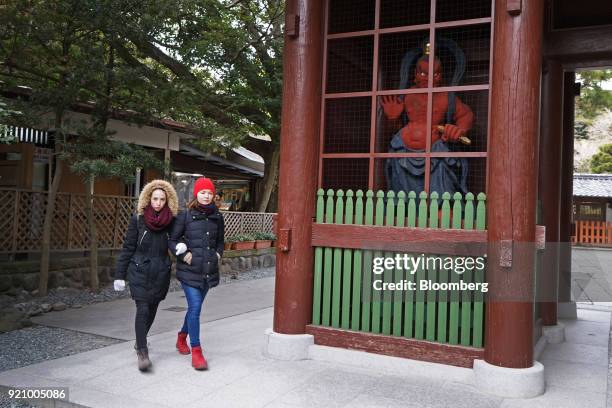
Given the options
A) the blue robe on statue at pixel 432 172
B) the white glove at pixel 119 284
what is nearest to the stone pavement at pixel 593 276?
the blue robe on statue at pixel 432 172

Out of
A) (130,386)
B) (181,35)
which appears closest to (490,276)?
(130,386)

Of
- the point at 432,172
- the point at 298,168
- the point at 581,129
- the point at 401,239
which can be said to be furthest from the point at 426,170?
the point at 581,129

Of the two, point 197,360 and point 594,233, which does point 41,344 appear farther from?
point 594,233

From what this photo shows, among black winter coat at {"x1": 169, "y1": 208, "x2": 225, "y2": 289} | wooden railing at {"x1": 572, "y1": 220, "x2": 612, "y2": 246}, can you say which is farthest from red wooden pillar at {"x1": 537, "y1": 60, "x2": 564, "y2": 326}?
wooden railing at {"x1": 572, "y1": 220, "x2": 612, "y2": 246}

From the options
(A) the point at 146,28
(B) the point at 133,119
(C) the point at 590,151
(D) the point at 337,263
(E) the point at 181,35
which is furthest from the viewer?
(C) the point at 590,151

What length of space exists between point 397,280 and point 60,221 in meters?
6.80

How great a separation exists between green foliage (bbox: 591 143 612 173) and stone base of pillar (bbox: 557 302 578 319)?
31.3 metres

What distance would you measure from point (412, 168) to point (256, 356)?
8.02ft

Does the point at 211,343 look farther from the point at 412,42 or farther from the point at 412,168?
the point at 412,42

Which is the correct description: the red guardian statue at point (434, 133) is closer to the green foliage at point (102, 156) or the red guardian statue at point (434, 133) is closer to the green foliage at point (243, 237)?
the green foliage at point (102, 156)

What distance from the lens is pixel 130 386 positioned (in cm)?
435

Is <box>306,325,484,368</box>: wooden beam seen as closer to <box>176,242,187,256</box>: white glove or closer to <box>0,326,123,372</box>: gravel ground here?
<box>176,242,187,256</box>: white glove

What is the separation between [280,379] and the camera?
15.0ft

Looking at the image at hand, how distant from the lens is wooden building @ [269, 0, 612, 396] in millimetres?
4363
